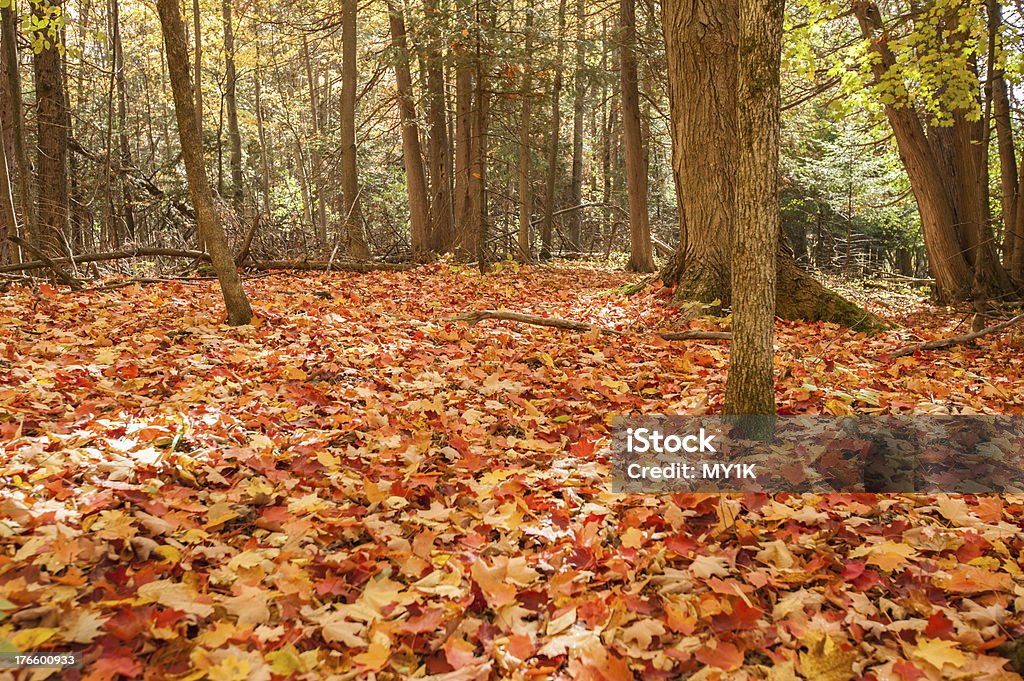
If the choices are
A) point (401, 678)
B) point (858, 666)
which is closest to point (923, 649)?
point (858, 666)

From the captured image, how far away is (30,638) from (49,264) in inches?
249

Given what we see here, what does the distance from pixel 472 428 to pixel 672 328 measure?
3.14 m

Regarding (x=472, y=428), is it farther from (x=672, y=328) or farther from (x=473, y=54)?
(x=473, y=54)

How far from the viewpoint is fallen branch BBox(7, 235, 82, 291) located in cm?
697

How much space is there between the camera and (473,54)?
11.1m

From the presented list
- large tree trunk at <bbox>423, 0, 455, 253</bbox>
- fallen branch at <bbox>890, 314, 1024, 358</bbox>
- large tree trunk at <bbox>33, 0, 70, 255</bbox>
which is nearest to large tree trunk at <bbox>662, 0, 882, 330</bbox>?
fallen branch at <bbox>890, 314, 1024, 358</bbox>

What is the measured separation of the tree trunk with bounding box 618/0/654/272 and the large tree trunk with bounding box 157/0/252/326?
7.67 m

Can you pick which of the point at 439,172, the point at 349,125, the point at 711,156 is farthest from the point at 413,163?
the point at 711,156

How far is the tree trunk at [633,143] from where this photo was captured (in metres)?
11.5

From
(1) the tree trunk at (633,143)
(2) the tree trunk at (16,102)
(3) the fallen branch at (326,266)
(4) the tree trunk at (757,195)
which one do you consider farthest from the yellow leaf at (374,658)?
(1) the tree trunk at (633,143)

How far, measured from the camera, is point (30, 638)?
1962mm

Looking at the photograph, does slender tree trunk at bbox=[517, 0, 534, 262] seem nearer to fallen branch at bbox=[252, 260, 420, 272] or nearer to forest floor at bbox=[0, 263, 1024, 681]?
fallen branch at bbox=[252, 260, 420, 272]

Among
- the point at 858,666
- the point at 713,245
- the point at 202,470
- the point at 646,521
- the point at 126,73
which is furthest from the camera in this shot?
the point at 126,73

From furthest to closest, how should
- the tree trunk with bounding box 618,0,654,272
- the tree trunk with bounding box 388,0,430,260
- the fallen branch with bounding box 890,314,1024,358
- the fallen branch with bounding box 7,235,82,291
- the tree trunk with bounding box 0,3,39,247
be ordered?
the tree trunk with bounding box 388,0,430,260
the tree trunk with bounding box 618,0,654,272
the tree trunk with bounding box 0,3,39,247
the fallen branch with bounding box 7,235,82,291
the fallen branch with bounding box 890,314,1024,358
